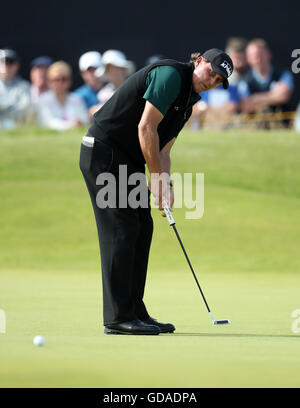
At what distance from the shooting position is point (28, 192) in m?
14.0

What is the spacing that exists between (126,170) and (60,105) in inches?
368

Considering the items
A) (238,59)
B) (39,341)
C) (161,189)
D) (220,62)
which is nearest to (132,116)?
(161,189)

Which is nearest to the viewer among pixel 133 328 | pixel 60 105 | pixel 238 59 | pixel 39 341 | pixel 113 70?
pixel 39 341

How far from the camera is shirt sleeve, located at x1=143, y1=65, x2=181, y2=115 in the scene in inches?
215

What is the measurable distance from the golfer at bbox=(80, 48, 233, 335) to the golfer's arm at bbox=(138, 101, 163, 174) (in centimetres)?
1

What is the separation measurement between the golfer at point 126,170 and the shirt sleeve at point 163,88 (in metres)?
0.09

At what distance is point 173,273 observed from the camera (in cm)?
1089

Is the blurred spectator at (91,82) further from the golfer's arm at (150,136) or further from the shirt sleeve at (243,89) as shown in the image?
the golfer's arm at (150,136)

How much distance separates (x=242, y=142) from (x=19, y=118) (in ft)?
11.6

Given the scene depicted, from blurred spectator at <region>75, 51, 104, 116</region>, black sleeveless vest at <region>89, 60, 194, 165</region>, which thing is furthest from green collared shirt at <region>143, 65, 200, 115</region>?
blurred spectator at <region>75, 51, 104, 116</region>

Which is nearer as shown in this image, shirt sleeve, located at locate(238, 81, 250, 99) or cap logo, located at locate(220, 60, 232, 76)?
cap logo, located at locate(220, 60, 232, 76)

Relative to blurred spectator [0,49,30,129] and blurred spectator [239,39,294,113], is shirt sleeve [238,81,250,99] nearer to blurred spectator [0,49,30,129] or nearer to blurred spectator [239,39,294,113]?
blurred spectator [239,39,294,113]

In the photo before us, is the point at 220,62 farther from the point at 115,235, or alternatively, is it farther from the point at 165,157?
the point at 115,235

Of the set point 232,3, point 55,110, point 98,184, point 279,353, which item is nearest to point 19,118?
point 55,110
